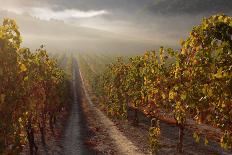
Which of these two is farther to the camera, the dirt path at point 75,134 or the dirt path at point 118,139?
the dirt path at point 75,134

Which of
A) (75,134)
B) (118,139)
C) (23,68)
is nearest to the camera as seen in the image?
(23,68)

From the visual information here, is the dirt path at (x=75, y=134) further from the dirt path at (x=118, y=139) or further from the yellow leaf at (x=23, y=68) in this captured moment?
the yellow leaf at (x=23, y=68)

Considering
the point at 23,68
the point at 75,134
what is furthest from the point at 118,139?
the point at 23,68

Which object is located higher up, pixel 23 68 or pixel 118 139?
pixel 23 68

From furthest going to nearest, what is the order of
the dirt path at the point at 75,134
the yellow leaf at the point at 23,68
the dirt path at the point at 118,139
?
the dirt path at the point at 75,134 → the dirt path at the point at 118,139 → the yellow leaf at the point at 23,68

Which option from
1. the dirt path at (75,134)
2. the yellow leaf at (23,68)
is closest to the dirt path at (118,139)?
the dirt path at (75,134)

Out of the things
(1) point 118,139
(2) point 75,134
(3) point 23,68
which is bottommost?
(2) point 75,134

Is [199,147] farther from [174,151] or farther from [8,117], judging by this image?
[8,117]

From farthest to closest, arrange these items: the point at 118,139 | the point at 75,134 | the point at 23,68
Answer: the point at 75,134
the point at 118,139
the point at 23,68

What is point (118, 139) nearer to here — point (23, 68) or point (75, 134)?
point (75, 134)

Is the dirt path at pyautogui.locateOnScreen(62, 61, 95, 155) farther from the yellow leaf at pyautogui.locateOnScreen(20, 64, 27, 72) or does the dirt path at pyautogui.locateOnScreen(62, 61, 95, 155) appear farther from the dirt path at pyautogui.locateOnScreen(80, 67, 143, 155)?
the yellow leaf at pyautogui.locateOnScreen(20, 64, 27, 72)

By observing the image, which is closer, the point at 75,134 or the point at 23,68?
the point at 23,68

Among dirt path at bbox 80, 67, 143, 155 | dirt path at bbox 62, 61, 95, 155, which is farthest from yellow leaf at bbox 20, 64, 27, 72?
dirt path at bbox 80, 67, 143, 155

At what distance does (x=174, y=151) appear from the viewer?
4178 cm
